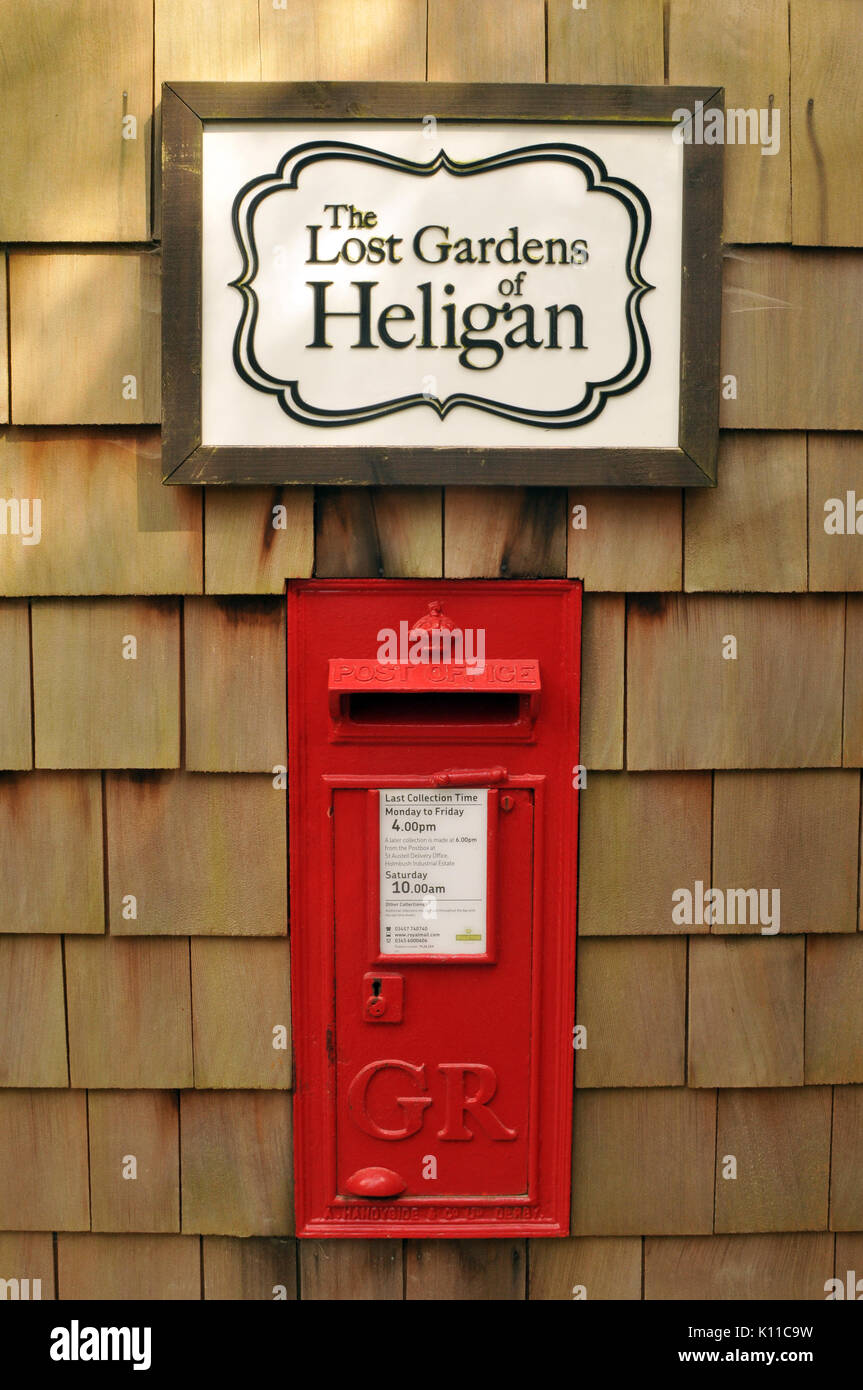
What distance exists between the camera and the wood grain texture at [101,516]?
1.90m

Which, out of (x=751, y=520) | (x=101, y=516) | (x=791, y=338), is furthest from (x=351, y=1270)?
(x=791, y=338)

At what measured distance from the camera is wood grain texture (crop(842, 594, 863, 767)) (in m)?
1.95

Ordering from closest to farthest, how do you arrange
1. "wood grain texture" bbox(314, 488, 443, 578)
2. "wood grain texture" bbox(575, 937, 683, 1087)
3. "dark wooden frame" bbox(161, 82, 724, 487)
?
"dark wooden frame" bbox(161, 82, 724, 487) < "wood grain texture" bbox(314, 488, 443, 578) < "wood grain texture" bbox(575, 937, 683, 1087)

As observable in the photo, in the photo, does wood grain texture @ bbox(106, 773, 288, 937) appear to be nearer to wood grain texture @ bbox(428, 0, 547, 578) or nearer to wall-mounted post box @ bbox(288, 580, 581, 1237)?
wall-mounted post box @ bbox(288, 580, 581, 1237)

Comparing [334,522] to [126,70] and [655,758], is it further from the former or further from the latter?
[126,70]

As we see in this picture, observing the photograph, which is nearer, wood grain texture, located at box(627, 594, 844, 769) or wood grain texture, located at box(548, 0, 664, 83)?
wood grain texture, located at box(548, 0, 664, 83)

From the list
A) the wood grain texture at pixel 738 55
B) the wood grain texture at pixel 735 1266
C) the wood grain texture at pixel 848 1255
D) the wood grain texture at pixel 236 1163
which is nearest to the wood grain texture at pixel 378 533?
the wood grain texture at pixel 738 55

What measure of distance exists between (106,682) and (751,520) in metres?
1.40

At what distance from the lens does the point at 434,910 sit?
194 cm

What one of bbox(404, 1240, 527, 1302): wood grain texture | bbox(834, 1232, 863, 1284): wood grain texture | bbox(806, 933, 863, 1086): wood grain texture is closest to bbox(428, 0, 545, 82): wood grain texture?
bbox(806, 933, 863, 1086): wood grain texture

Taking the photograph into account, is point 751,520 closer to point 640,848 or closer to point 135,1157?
point 640,848

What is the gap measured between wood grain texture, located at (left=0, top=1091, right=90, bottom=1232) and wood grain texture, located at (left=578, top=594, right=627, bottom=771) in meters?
1.37

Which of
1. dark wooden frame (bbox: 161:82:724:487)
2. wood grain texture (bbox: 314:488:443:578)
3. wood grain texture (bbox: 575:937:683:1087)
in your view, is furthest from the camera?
wood grain texture (bbox: 575:937:683:1087)

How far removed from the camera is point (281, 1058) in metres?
1.99
